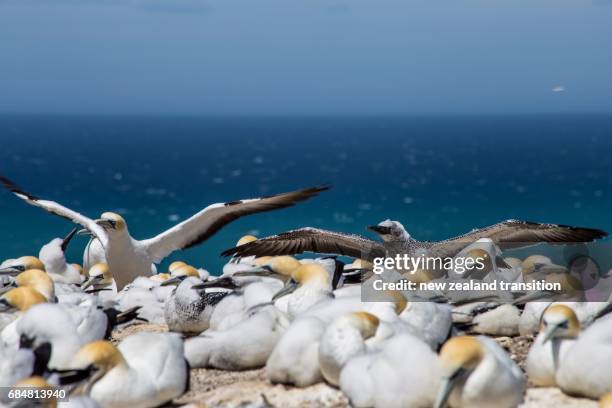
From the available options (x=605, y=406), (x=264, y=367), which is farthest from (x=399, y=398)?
(x=264, y=367)

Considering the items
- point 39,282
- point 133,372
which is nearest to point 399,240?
point 39,282

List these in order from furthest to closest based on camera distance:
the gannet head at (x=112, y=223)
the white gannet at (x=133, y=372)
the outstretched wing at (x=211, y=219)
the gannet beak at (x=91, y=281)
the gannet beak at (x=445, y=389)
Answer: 1. the gannet head at (x=112, y=223)
2. the gannet beak at (x=91, y=281)
3. the outstretched wing at (x=211, y=219)
4. the white gannet at (x=133, y=372)
5. the gannet beak at (x=445, y=389)

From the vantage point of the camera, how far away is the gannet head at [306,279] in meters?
7.05

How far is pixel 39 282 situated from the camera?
8.05 metres

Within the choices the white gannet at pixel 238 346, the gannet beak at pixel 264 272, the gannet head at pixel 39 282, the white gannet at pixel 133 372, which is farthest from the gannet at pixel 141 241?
the white gannet at pixel 133 372

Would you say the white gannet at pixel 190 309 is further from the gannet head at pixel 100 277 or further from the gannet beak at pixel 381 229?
the gannet head at pixel 100 277

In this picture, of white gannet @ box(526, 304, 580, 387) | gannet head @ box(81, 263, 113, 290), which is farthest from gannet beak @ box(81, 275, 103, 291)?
white gannet @ box(526, 304, 580, 387)

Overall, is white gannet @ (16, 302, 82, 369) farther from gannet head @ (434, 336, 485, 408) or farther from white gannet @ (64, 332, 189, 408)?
gannet head @ (434, 336, 485, 408)

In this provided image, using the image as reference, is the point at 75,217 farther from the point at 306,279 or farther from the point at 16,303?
the point at 306,279

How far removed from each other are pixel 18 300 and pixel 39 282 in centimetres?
98

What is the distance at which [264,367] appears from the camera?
6422 millimetres

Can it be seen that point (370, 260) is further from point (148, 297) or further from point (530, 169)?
point (530, 169)

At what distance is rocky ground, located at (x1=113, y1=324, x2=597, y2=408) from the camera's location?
17.6 feet

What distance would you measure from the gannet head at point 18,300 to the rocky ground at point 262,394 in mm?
1430
